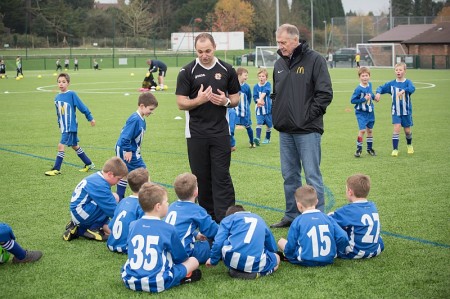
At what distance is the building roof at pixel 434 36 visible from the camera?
61634 millimetres

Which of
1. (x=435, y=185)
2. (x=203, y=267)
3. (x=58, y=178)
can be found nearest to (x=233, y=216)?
(x=203, y=267)

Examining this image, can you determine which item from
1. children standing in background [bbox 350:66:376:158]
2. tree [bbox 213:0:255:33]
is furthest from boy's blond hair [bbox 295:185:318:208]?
tree [bbox 213:0:255:33]

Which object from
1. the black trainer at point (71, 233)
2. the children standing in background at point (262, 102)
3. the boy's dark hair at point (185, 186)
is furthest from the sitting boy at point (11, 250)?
the children standing in background at point (262, 102)

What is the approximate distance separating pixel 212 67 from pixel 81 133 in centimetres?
1175

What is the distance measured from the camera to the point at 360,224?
258 inches

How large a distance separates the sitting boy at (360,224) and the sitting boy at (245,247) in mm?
921

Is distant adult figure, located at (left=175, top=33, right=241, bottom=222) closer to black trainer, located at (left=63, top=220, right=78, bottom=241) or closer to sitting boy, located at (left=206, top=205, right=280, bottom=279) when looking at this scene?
sitting boy, located at (left=206, top=205, right=280, bottom=279)

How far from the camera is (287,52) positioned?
7.68 m

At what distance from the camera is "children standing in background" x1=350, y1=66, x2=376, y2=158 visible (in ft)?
43.8

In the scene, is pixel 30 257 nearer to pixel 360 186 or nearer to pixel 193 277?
pixel 193 277

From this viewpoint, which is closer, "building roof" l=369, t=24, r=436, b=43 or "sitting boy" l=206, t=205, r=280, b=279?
"sitting boy" l=206, t=205, r=280, b=279

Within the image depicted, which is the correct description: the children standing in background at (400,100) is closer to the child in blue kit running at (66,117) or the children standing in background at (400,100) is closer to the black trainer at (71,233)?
the child in blue kit running at (66,117)

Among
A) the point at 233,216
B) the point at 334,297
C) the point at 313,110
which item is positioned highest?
the point at 313,110

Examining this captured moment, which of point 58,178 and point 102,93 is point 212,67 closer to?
point 58,178
